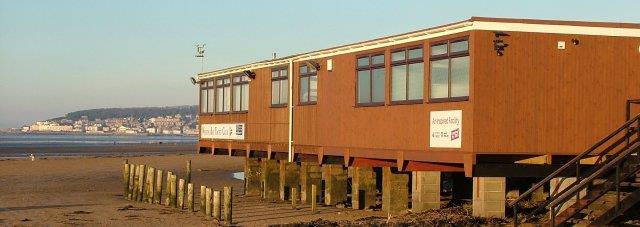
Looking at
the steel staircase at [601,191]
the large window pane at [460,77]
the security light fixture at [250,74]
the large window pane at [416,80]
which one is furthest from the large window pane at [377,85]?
the security light fixture at [250,74]

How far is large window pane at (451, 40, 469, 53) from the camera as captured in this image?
18872mm

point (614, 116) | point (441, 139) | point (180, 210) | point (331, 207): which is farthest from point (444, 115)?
point (180, 210)

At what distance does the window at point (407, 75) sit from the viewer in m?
20.6

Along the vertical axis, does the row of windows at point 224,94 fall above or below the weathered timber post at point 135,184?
above

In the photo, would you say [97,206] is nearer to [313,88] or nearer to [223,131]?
[223,131]

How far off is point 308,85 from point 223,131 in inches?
292

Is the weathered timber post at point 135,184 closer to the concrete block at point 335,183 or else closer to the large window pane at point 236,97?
the large window pane at point 236,97

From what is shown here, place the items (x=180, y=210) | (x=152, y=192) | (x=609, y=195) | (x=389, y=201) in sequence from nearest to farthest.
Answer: (x=609, y=195) < (x=389, y=201) < (x=180, y=210) < (x=152, y=192)

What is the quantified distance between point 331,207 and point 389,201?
147 inches

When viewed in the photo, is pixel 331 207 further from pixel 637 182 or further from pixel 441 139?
pixel 637 182

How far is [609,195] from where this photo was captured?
683 inches

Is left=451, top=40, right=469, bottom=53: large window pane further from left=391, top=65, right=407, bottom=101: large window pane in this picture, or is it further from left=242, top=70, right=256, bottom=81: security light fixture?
left=242, top=70, right=256, bottom=81: security light fixture

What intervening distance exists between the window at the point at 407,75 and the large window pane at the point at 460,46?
1.23 metres

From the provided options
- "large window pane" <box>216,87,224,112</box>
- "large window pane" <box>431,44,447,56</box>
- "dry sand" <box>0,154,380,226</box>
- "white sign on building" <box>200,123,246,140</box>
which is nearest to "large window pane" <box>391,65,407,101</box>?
"large window pane" <box>431,44,447,56</box>
